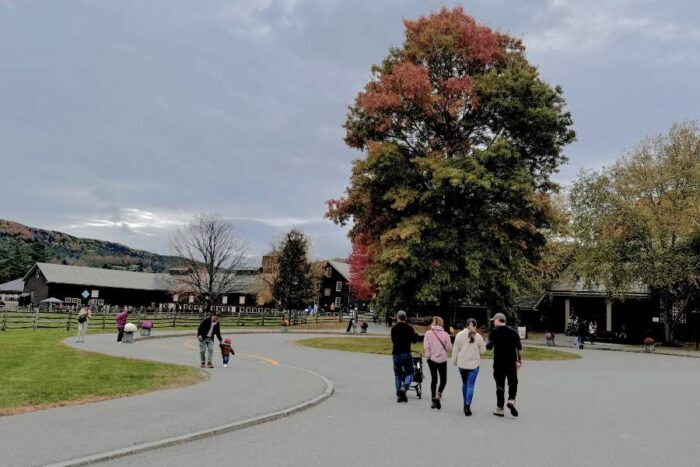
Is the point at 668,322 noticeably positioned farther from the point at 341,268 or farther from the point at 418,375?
the point at 341,268

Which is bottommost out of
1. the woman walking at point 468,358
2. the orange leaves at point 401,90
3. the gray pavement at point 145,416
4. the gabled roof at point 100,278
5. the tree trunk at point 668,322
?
the gray pavement at point 145,416

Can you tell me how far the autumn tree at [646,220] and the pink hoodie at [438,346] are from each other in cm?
2729

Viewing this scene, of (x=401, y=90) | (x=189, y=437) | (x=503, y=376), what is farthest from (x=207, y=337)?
(x=401, y=90)

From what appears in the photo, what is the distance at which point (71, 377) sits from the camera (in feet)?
46.1

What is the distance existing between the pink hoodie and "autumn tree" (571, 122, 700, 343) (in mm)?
27292

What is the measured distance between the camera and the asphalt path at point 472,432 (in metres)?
7.36

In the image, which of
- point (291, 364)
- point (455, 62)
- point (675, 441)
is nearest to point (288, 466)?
point (675, 441)

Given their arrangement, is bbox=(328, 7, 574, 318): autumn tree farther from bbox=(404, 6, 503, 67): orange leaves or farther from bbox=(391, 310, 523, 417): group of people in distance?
bbox=(391, 310, 523, 417): group of people in distance

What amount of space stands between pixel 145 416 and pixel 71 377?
5719 mm

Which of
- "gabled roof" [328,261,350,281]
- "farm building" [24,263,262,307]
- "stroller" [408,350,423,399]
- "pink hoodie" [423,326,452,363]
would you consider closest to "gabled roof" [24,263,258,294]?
"farm building" [24,263,262,307]

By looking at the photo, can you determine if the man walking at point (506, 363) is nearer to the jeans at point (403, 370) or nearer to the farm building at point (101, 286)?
the jeans at point (403, 370)

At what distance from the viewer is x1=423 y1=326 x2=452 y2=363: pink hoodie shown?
11602 mm

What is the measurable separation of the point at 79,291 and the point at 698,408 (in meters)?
74.4

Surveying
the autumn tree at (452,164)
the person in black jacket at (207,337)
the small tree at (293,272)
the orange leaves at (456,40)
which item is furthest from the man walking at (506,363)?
the small tree at (293,272)
